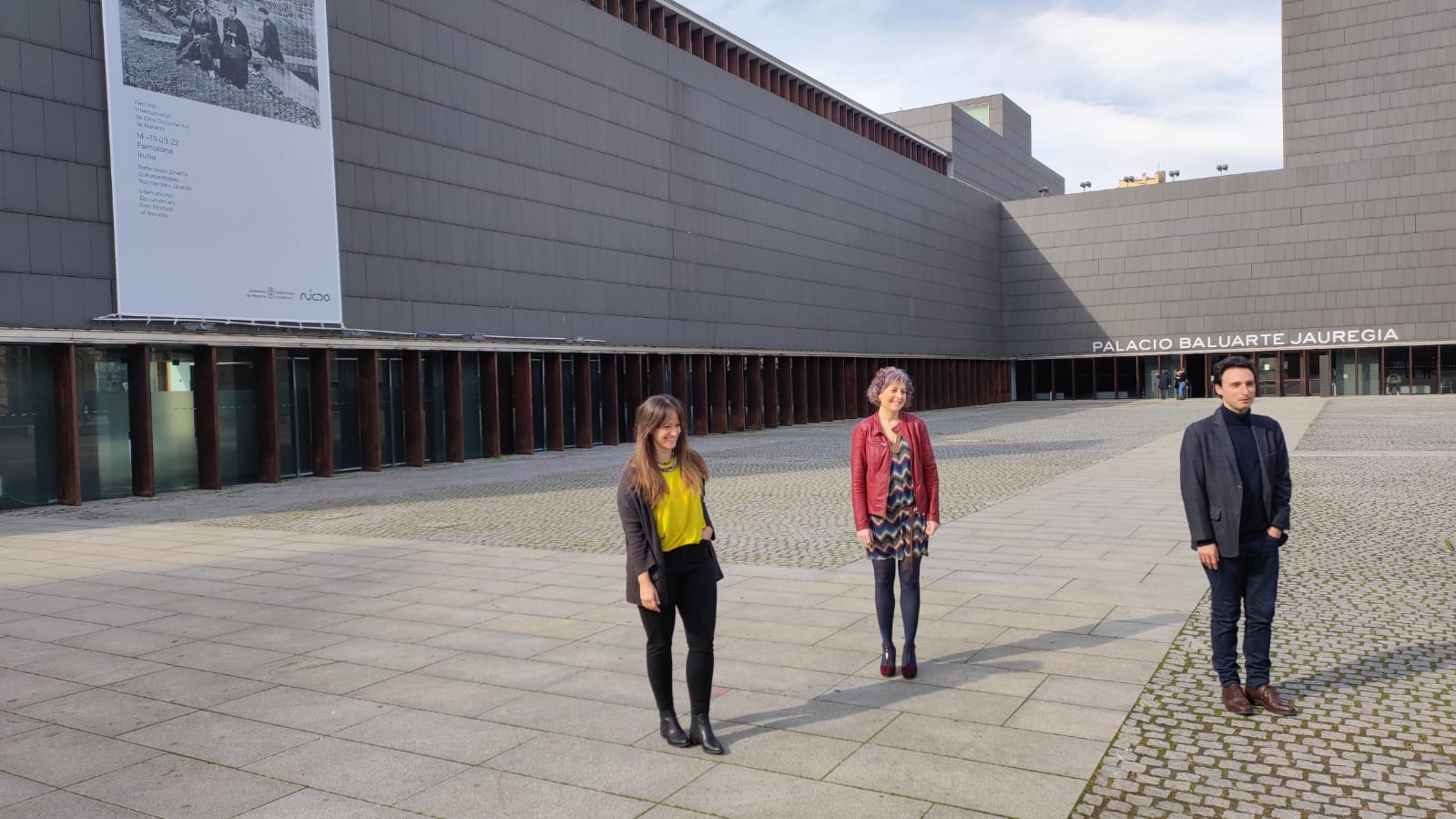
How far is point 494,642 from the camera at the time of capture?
774 centimetres

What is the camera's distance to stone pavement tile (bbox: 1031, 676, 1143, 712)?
5.99 m

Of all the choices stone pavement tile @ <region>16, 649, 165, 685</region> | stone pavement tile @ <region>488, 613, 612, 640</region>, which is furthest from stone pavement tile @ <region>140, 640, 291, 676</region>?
stone pavement tile @ <region>488, 613, 612, 640</region>

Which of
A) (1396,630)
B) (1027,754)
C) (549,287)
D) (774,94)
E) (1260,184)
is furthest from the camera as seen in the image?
(1260,184)

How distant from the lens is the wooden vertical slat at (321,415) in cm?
2331

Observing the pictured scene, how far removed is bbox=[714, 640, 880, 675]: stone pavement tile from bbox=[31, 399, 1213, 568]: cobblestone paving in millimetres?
3185

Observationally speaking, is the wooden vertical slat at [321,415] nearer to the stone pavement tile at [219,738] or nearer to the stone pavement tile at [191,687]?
the stone pavement tile at [191,687]

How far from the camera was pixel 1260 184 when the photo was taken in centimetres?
6128

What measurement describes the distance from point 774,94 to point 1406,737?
40.3 m

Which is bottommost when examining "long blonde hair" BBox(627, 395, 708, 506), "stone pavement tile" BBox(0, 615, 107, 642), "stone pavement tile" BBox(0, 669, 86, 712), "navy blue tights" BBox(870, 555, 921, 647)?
"stone pavement tile" BBox(0, 669, 86, 712)

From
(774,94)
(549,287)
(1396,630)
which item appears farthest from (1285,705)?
(774,94)

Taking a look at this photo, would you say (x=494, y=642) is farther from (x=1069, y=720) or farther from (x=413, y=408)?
(x=413, y=408)

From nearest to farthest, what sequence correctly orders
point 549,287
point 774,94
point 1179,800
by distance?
point 1179,800, point 549,287, point 774,94

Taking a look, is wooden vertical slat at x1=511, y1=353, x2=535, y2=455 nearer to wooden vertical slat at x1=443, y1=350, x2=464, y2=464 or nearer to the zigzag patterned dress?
wooden vertical slat at x1=443, y1=350, x2=464, y2=464

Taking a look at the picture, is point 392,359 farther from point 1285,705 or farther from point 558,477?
point 1285,705
